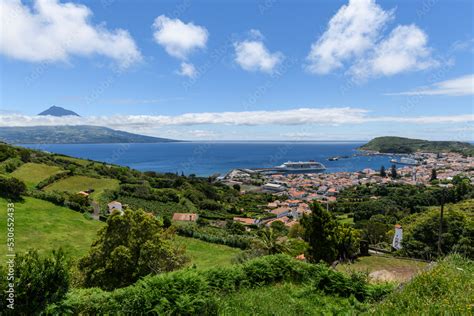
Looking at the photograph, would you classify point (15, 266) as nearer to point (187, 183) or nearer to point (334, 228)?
point (334, 228)

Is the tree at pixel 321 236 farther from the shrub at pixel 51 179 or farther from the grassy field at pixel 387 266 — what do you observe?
the shrub at pixel 51 179

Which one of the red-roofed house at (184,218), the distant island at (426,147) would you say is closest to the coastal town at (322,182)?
the red-roofed house at (184,218)

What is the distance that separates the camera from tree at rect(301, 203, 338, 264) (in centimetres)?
1660

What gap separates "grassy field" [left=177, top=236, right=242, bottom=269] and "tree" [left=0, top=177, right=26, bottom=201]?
50.9 feet

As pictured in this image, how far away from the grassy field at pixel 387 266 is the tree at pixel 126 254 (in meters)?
7.42

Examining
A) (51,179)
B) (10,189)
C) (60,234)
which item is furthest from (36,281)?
(51,179)

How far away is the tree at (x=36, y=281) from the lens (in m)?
6.04

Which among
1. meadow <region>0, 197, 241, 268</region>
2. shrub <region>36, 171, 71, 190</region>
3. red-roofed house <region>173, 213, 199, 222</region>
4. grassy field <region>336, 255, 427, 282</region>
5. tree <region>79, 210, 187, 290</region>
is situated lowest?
red-roofed house <region>173, 213, 199, 222</region>

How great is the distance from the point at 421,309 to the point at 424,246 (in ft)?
71.2

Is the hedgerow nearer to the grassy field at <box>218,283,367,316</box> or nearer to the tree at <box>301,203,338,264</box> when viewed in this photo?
the grassy field at <box>218,283,367,316</box>

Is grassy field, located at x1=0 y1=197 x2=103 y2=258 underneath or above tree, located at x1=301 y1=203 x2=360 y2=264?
underneath

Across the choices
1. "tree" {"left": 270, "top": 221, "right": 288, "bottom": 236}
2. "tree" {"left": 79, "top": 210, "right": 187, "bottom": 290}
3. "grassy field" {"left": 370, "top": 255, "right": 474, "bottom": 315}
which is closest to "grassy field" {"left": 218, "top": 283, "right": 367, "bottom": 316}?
"grassy field" {"left": 370, "top": 255, "right": 474, "bottom": 315}

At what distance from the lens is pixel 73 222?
85.8 feet

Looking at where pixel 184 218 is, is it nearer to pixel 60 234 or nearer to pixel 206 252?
pixel 206 252
